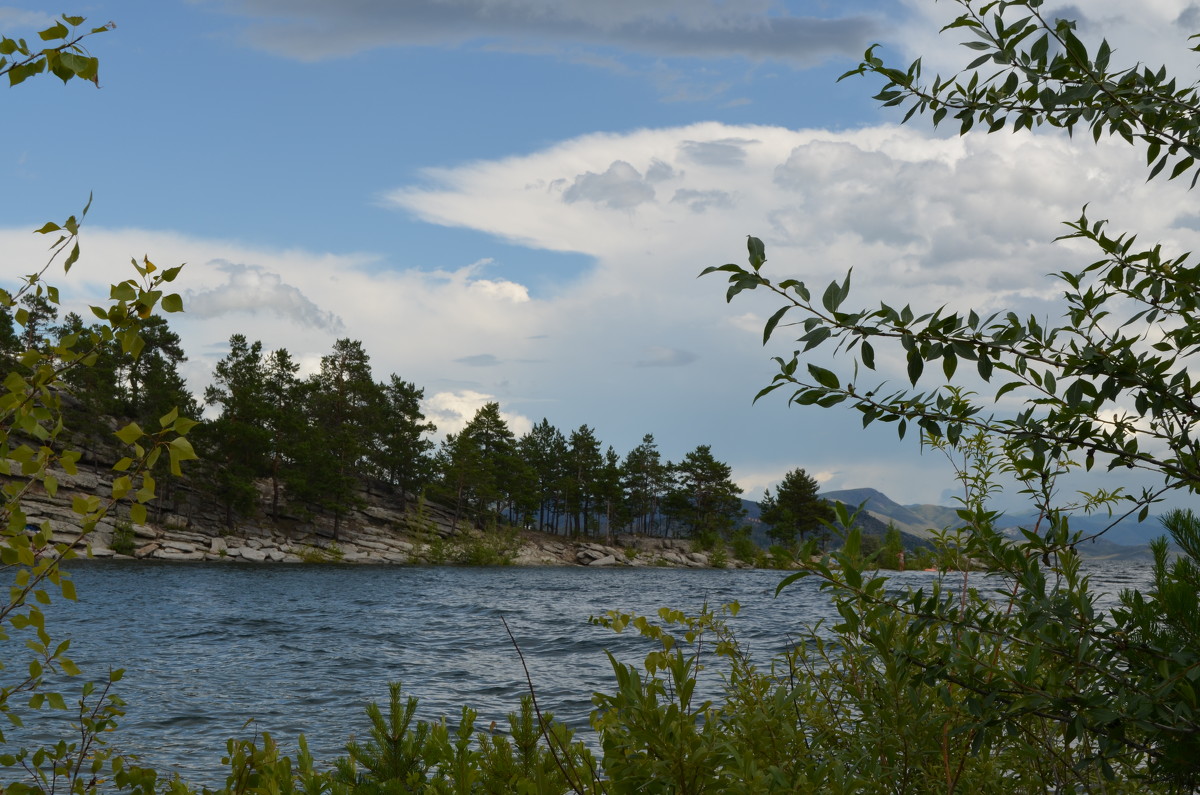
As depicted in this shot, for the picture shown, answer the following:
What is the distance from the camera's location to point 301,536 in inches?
2215

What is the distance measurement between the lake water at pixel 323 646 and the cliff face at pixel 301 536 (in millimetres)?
8960

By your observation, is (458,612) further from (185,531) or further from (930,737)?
(185,531)

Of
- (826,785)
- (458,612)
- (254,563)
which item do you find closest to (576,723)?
(826,785)

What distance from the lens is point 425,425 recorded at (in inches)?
Answer: 2763

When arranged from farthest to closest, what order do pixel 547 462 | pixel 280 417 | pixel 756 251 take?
1. pixel 547 462
2. pixel 280 417
3. pixel 756 251

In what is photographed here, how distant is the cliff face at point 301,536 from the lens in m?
44.7

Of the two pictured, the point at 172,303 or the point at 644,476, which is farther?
the point at 644,476

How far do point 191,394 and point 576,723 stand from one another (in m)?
47.2

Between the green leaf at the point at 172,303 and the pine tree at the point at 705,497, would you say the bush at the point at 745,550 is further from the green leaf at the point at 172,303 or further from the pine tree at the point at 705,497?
the green leaf at the point at 172,303

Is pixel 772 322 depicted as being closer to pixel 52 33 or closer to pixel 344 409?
pixel 52 33

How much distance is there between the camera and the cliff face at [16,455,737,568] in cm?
4472

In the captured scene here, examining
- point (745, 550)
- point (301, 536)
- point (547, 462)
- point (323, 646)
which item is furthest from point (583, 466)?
point (323, 646)

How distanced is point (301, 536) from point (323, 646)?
40042mm

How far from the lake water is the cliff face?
29.4ft
